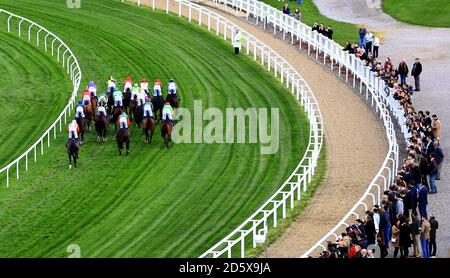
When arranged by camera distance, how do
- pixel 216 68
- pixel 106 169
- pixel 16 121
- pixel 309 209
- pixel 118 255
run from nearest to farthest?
pixel 118 255 < pixel 309 209 < pixel 106 169 < pixel 16 121 < pixel 216 68

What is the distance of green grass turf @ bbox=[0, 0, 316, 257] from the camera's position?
102ft

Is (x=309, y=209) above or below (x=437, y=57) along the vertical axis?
below

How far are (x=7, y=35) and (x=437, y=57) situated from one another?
14.7m

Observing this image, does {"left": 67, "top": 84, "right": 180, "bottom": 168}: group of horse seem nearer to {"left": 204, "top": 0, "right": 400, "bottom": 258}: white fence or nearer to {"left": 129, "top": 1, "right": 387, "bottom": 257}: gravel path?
{"left": 129, "top": 1, "right": 387, "bottom": 257}: gravel path

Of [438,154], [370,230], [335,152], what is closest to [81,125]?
[335,152]

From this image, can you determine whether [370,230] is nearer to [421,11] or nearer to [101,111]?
[101,111]

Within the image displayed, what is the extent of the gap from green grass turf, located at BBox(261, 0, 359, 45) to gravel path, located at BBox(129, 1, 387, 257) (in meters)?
4.33

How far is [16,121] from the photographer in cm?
4122

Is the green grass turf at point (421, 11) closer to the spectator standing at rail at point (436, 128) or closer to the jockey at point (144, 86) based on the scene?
the jockey at point (144, 86)

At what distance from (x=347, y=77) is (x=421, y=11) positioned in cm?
1348
